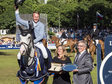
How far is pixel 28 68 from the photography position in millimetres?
7387

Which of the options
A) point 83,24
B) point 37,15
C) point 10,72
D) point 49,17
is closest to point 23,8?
point 49,17

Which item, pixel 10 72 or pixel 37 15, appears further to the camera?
pixel 10 72

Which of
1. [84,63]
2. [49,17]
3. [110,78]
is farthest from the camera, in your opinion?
Answer: [49,17]

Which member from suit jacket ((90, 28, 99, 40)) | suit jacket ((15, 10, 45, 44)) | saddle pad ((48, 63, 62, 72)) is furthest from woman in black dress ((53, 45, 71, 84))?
suit jacket ((90, 28, 99, 40))

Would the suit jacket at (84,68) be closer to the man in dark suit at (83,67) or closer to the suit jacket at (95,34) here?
the man in dark suit at (83,67)

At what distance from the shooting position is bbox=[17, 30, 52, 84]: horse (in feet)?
23.3

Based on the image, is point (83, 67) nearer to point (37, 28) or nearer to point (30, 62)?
point (30, 62)

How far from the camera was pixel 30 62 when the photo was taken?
7352 mm

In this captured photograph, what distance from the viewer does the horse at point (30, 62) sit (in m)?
7.10

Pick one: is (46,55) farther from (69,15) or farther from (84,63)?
(69,15)

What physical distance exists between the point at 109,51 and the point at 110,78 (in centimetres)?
54

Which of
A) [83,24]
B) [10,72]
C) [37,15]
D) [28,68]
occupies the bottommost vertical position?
[83,24]

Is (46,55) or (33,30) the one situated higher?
(33,30)

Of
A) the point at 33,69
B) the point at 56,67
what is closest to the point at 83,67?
the point at 56,67
